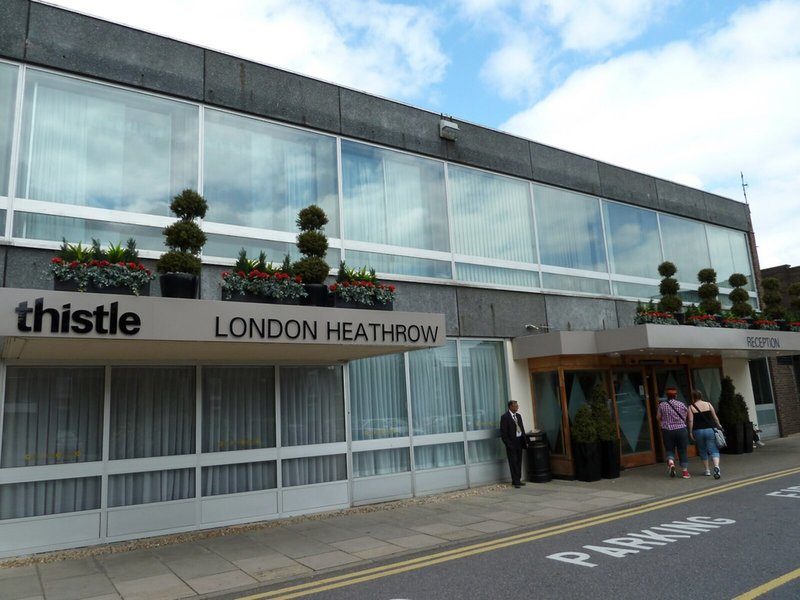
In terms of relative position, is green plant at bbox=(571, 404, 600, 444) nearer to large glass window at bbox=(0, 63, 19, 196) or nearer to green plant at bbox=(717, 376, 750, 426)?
green plant at bbox=(717, 376, 750, 426)

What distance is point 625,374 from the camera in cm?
1398

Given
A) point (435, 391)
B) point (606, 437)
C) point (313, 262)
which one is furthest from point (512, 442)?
point (313, 262)

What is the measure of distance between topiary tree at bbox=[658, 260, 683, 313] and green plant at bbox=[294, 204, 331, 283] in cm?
874

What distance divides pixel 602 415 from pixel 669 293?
4468 mm

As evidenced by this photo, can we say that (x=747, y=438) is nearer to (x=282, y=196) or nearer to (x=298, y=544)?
(x=298, y=544)

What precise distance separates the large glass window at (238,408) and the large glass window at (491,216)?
5.02 meters

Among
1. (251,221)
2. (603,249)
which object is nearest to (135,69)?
(251,221)

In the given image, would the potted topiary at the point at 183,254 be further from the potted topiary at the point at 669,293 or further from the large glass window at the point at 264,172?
the potted topiary at the point at 669,293

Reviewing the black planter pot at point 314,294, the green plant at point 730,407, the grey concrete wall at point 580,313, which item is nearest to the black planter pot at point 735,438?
the green plant at point 730,407

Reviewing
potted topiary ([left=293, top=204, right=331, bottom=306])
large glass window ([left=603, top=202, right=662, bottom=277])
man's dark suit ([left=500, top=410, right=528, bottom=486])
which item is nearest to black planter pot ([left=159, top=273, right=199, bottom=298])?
potted topiary ([left=293, top=204, right=331, bottom=306])

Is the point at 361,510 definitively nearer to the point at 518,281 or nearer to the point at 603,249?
the point at 518,281

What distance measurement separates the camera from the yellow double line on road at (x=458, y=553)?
602 cm

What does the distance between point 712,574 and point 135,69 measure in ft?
32.7

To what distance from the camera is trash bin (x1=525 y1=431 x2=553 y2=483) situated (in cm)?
1227
